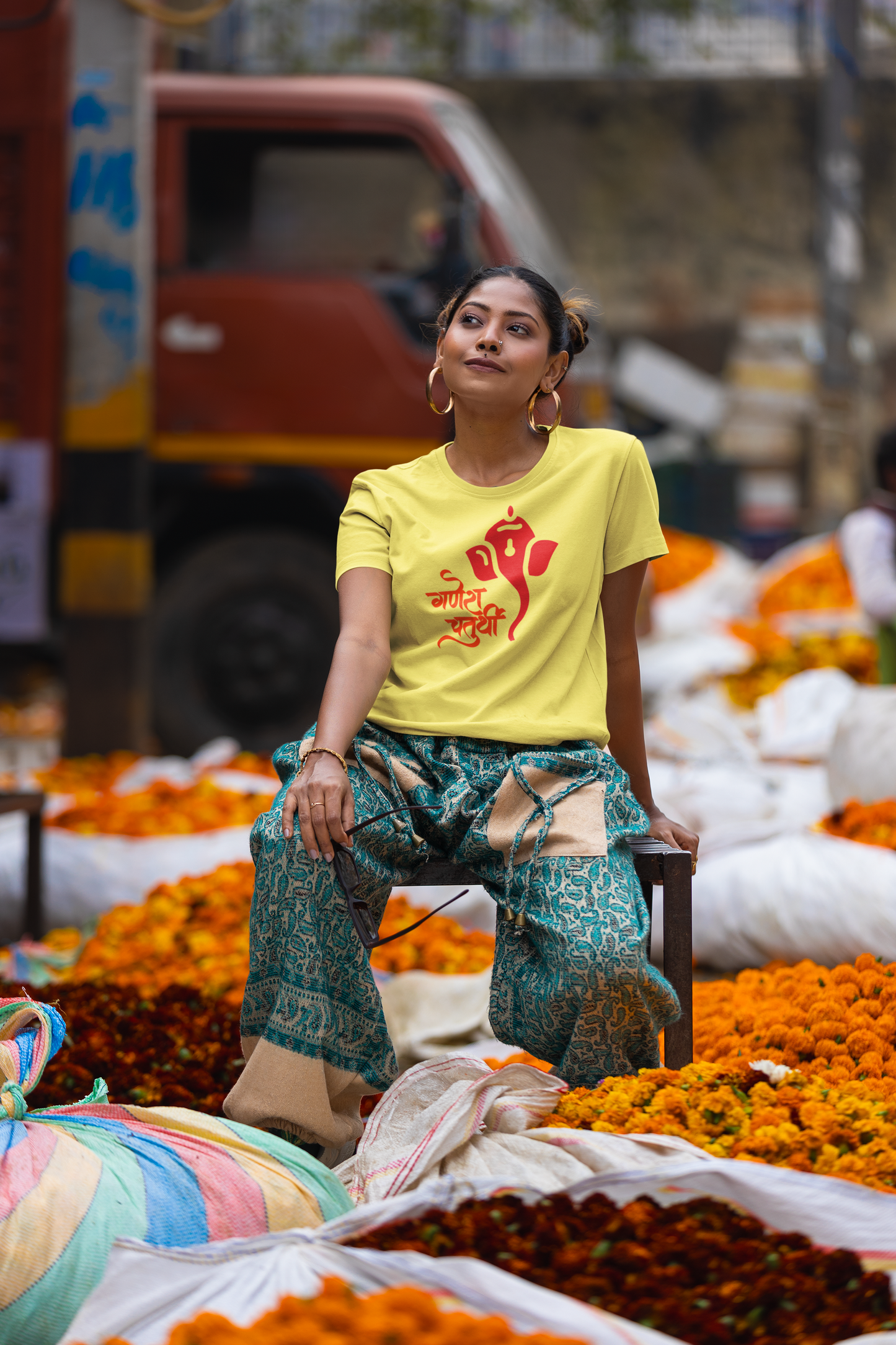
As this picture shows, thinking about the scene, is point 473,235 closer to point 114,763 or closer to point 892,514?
point 892,514

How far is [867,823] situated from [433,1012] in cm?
116

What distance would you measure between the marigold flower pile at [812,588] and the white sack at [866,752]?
2795 mm

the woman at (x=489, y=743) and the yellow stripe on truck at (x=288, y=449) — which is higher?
the yellow stripe on truck at (x=288, y=449)

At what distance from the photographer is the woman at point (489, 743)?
6.51 feet

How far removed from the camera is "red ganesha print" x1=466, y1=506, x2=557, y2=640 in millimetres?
2133

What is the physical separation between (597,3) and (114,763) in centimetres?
964

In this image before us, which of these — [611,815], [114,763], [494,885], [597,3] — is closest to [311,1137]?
[494,885]

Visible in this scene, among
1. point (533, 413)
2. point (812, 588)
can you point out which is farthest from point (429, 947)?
point (812, 588)

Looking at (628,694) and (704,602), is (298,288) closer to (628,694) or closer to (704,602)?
(704,602)

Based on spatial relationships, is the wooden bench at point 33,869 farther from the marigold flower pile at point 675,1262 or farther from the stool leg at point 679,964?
the marigold flower pile at point 675,1262

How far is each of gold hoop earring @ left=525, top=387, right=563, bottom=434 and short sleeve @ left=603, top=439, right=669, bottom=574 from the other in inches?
4.8

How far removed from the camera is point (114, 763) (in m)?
4.93

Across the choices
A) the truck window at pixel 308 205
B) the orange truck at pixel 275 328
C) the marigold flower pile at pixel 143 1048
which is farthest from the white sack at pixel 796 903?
the truck window at pixel 308 205

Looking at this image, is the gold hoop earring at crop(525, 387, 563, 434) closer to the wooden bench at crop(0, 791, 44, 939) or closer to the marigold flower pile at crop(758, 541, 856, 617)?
the wooden bench at crop(0, 791, 44, 939)
